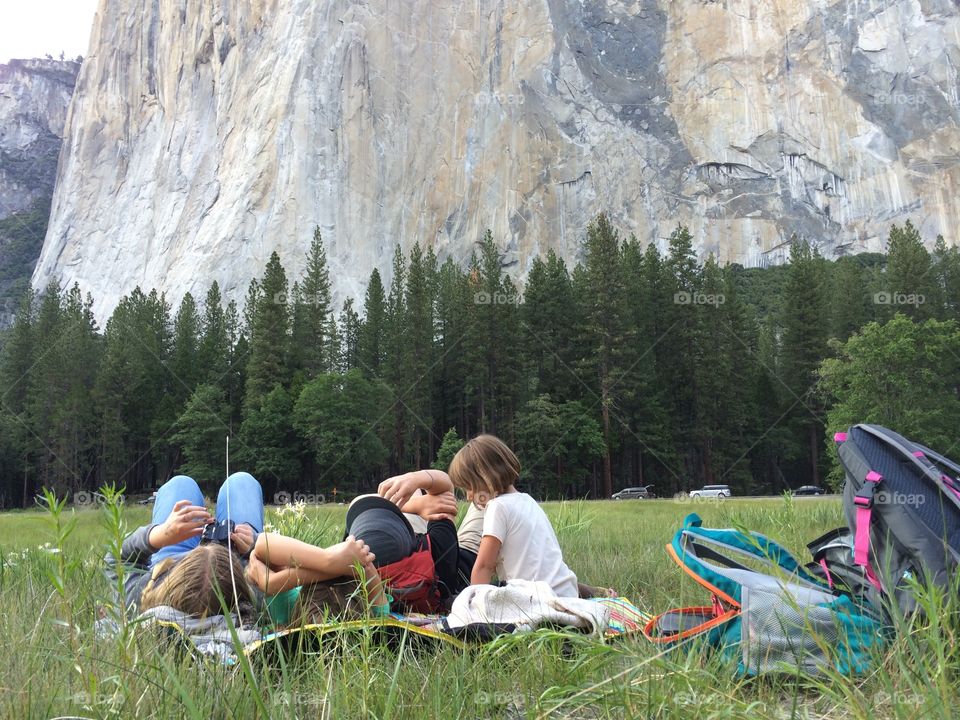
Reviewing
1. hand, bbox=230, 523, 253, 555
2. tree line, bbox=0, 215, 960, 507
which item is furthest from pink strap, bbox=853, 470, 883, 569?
tree line, bbox=0, 215, 960, 507

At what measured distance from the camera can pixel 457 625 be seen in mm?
2943

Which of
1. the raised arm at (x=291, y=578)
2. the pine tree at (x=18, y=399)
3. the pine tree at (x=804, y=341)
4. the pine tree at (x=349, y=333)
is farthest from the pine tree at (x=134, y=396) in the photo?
the raised arm at (x=291, y=578)

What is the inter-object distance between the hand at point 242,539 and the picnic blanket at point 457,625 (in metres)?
0.60

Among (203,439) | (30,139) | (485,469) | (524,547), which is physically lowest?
(524,547)

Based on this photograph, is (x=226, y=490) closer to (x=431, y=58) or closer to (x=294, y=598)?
(x=294, y=598)

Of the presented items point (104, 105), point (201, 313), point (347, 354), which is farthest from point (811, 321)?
point (104, 105)

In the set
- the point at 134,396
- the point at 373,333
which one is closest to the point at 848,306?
the point at 373,333

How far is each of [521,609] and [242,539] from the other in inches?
49.6

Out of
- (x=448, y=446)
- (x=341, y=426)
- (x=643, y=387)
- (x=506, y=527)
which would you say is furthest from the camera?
(x=643, y=387)

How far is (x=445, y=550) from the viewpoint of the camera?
3.97 meters

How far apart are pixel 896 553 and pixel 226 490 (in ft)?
10.2

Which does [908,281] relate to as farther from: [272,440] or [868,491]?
[868,491]

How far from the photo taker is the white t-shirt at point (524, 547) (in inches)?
143

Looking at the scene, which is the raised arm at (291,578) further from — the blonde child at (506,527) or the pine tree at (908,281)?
the pine tree at (908,281)
